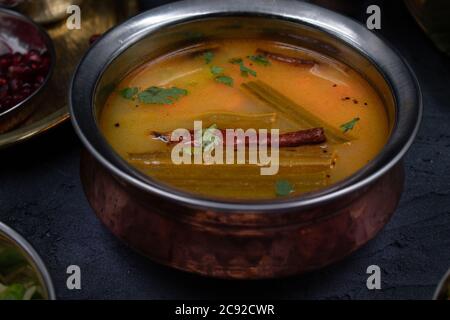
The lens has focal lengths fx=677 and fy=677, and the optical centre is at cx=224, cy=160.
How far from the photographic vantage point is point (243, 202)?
145cm

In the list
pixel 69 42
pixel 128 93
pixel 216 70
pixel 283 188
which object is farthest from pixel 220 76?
pixel 69 42

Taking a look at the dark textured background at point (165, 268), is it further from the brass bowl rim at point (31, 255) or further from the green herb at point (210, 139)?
the green herb at point (210, 139)

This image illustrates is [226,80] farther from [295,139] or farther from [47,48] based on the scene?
[47,48]

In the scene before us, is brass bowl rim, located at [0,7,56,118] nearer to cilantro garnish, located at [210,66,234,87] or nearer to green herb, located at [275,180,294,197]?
cilantro garnish, located at [210,66,234,87]

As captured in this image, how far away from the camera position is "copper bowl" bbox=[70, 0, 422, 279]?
58.7 inches

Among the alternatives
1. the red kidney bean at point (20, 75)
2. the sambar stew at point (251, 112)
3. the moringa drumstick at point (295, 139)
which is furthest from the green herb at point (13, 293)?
the red kidney bean at point (20, 75)

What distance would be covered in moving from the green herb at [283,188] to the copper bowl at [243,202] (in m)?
0.14

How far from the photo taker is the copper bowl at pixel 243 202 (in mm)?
Answer: 1490

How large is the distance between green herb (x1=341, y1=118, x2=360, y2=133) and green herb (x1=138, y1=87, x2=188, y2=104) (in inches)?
18.7

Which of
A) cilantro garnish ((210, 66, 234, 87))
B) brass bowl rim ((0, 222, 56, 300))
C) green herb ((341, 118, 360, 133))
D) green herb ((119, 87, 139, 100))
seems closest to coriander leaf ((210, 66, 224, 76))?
cilantro garnish ((210, 66, 234, 87))

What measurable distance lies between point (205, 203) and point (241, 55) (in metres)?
0.84

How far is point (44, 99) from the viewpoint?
231 centimetres

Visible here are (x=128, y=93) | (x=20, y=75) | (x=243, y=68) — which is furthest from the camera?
(x=20, y=75)

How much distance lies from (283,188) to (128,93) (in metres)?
0.60
